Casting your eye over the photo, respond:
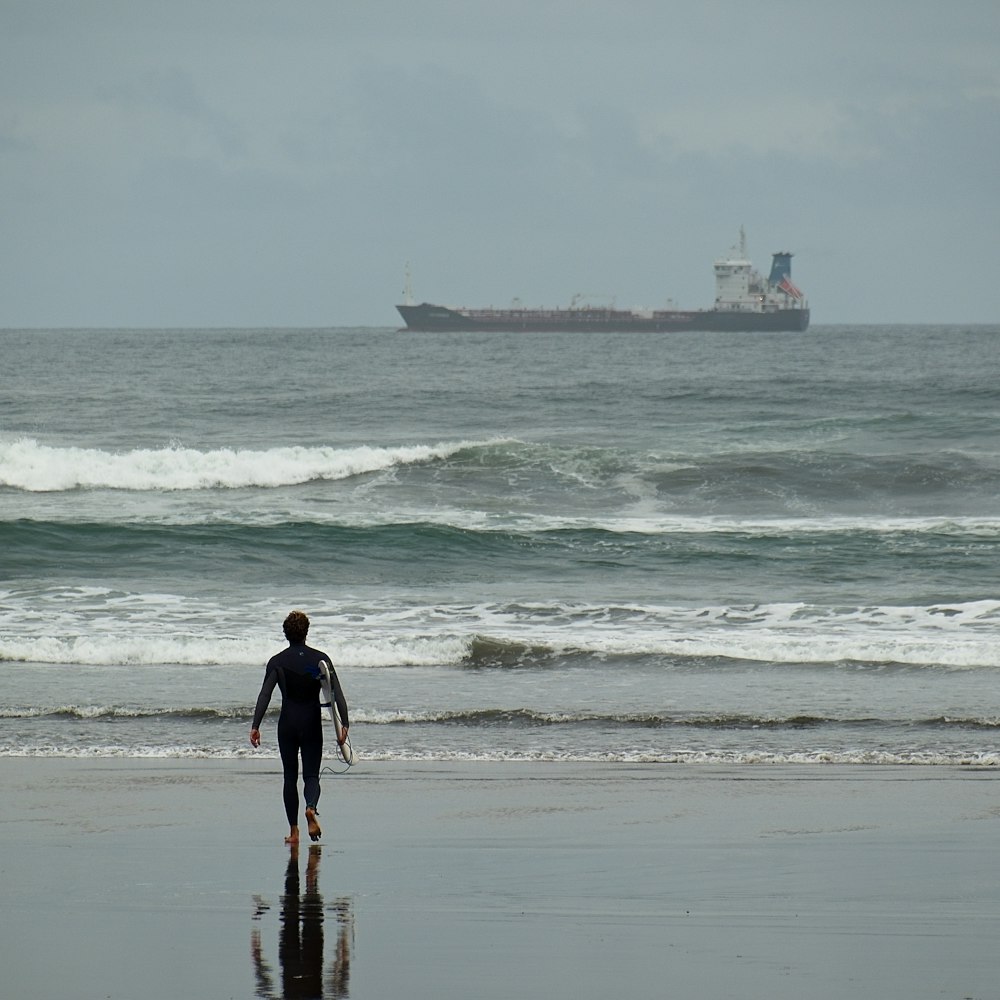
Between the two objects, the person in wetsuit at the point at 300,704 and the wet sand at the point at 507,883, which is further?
the person in wetsuit at the point at 300,704

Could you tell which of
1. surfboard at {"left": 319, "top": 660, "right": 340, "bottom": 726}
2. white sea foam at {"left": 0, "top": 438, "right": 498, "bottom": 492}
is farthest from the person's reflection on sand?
white sea foam at {"left": 0, "top": 438, "right": 498, "bottom": 492}

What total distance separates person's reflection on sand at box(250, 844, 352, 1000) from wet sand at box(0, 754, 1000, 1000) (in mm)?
16

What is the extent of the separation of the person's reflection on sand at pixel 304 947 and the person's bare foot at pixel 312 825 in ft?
1.84

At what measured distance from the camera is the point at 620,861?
7.22 meters

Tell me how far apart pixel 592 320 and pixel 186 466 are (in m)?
104

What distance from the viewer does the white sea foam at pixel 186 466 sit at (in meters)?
28.3

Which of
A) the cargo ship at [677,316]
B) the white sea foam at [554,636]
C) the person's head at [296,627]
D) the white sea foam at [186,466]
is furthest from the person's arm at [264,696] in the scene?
the cargo ship at [677,316]

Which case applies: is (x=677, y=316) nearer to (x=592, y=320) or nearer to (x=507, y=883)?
(x=592, y=320)

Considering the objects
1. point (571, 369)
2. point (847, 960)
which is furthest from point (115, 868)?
point (571, 369)

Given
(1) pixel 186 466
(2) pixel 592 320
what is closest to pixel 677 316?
(2) pixel 592 320

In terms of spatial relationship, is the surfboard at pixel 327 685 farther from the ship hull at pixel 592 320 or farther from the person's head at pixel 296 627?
the ship hull at pixel 592 320

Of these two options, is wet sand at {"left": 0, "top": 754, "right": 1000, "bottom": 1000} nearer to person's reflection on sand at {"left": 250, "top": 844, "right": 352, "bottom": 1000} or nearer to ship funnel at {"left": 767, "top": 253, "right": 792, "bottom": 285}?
person's reflection on sand at {"left": 250, "top": 844, "right": 352, "bottom": 1000}

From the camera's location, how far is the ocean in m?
11.1

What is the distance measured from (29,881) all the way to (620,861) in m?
2.99
